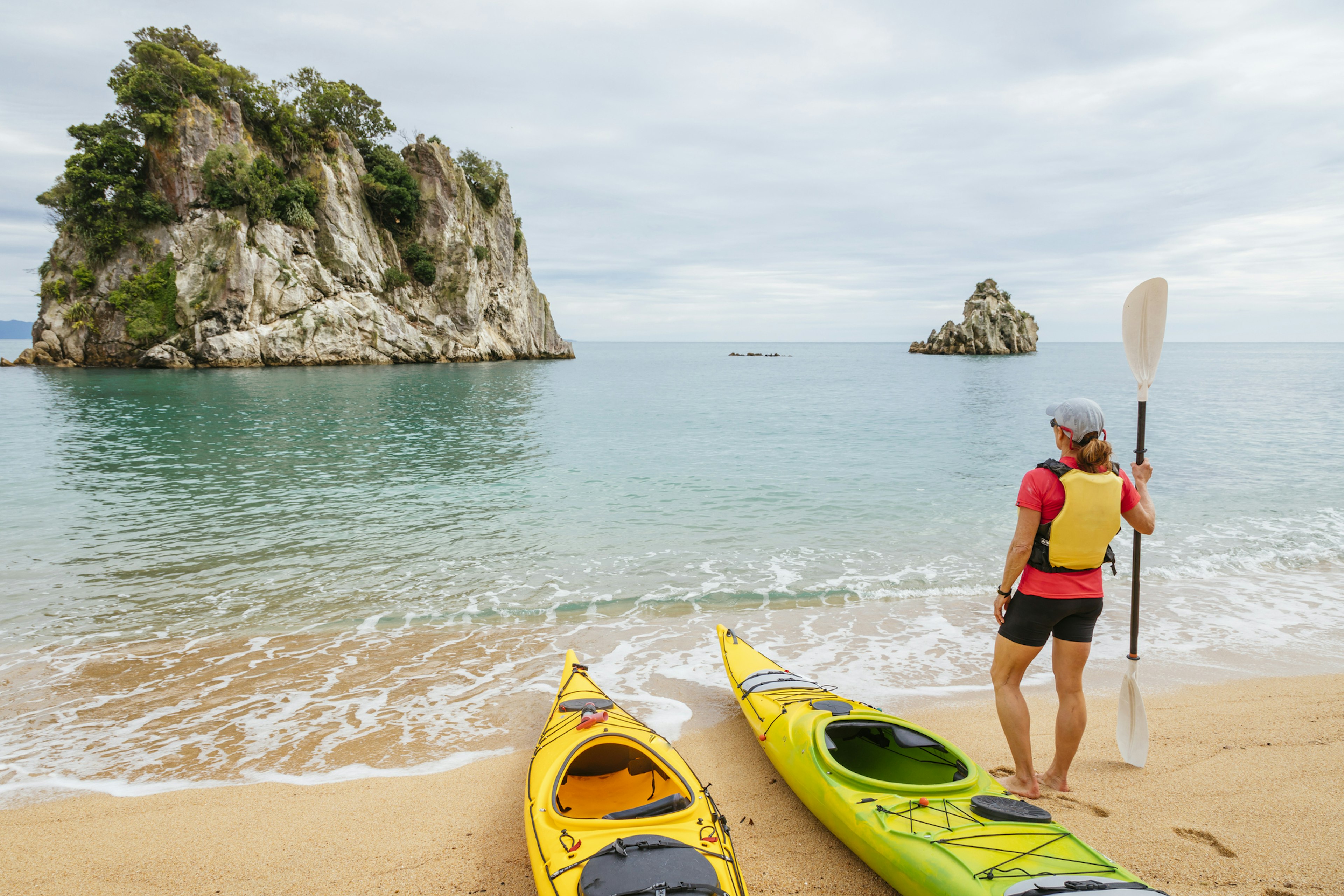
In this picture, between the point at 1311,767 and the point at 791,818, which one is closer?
the point at 791,818

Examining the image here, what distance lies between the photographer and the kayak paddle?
4203 mm

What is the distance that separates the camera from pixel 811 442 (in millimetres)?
21953

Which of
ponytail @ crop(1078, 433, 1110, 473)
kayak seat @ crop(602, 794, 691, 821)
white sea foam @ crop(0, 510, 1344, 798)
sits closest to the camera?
kayak seat @ crop(602, 794, 691, 821)

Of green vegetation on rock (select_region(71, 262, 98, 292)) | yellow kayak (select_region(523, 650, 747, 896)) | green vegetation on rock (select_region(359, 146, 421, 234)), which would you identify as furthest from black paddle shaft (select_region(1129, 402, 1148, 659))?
green vegetation on rock (select_region(71, 262, 98, 292))

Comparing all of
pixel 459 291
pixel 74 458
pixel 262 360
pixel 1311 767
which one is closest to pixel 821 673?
pixel 1311 767

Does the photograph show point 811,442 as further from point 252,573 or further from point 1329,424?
point 1329,424

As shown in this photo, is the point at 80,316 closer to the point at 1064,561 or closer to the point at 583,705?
the point at 583,705

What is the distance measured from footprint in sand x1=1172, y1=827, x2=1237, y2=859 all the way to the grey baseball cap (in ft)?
7.40

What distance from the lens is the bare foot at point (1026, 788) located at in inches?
152

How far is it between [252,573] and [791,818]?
27.8 feet

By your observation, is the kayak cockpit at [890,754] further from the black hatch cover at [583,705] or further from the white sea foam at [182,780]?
the white sea foam at [182,780]

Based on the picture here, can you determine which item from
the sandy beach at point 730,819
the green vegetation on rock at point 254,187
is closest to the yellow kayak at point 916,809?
the sandy beach at point 730,819

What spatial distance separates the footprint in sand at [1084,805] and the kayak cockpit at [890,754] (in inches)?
32.5

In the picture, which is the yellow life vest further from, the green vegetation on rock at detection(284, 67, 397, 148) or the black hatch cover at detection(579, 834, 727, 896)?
the green vegetation on rock at detection(284, 67, 397, 148)
